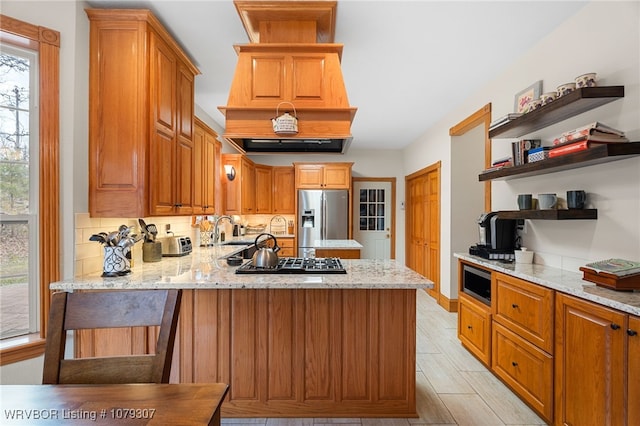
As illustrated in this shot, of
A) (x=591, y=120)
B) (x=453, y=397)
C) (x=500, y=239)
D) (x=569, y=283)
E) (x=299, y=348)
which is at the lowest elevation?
(x=453, y=397)

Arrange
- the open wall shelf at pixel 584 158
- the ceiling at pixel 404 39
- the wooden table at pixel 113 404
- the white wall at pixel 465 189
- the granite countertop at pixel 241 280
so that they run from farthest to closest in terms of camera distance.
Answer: the white wall at pixel 465 189 → the ceiling at pixel 404 39 → the granite countertop at pixel 241 280 → the open wall shelf at pixel 584 158 → the wooden table at pixel 113 404

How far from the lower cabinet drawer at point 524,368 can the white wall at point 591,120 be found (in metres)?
0.66

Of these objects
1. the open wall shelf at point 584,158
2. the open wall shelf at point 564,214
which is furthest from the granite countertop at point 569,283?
the open wall shelf at point 584,158

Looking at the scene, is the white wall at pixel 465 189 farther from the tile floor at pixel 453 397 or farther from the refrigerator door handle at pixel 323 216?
the refrigerator door handle at pixel 323 216

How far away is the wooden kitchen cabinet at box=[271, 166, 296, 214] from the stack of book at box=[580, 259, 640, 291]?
502 centimetres

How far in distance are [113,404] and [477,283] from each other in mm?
2761

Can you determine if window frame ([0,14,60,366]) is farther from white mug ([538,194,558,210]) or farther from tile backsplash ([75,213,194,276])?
white mug ([538,194,558,210])

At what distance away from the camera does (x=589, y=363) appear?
159 centimetres

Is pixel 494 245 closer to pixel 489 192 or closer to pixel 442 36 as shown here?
pixel 489 192

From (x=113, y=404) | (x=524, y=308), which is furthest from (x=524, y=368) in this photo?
(x=113, y=404)

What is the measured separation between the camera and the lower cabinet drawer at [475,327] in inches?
102

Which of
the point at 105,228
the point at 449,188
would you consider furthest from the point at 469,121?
the point at 105,228

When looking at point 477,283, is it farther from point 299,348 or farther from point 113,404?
point 113,404

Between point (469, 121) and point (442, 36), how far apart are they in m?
1.47
